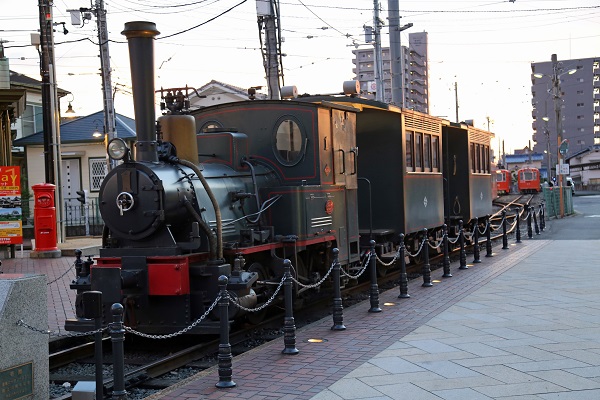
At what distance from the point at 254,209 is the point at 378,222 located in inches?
196

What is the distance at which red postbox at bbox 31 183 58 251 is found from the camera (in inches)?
772

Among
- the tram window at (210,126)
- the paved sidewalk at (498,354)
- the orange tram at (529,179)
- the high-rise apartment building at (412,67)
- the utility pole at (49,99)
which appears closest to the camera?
the paved sidewalk at (498,354)

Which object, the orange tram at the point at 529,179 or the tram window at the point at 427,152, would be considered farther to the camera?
the orange tram at the point at 529,179

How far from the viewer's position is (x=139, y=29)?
8.26m

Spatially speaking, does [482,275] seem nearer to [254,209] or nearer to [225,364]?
[254,209]

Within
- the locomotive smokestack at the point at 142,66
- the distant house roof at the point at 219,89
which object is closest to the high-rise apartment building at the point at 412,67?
the distant house roof at the point at 219,89

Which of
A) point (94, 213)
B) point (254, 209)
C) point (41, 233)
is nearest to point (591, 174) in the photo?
point (94, 213)

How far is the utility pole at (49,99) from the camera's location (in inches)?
816

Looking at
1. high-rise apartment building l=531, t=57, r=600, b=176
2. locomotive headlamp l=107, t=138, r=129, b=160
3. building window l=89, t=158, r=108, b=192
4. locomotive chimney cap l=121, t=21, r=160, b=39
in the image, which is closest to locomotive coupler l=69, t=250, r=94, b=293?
locomotive headlamp l=107, t=138, r=129, b=160

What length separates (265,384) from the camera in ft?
22.1

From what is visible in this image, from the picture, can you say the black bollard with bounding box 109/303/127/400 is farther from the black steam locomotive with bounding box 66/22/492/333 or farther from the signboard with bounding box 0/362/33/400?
the black steam locomotive with bounding box 66/22/492/333

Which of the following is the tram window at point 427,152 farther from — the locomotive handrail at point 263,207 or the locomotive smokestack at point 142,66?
the locomotive smokestack at point 142,66

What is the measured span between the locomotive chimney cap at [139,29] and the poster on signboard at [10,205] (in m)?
11.4

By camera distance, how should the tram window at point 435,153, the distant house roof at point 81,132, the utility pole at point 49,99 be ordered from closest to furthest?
the tram window at point 435,153, the utility pole at point 49,99, the distant house roof at point 81,132
